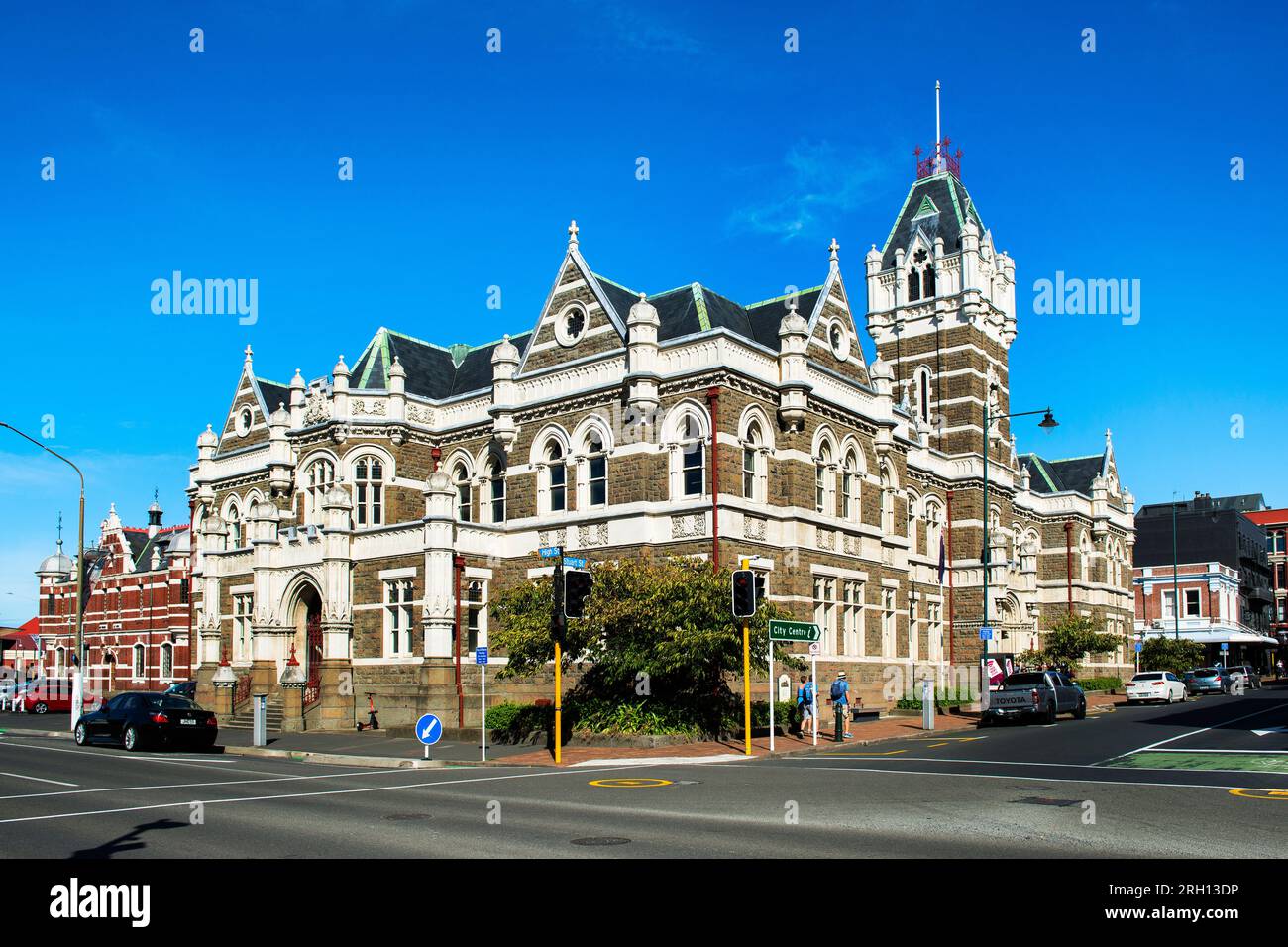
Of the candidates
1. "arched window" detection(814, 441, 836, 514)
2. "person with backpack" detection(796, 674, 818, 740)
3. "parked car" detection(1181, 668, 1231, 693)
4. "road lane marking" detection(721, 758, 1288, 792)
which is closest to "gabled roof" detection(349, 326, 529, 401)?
"arched window" detection(814, 441, 836, 514)

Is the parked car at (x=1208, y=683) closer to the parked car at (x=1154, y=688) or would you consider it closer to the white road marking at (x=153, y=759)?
the parked car at (x=1154, y=688)

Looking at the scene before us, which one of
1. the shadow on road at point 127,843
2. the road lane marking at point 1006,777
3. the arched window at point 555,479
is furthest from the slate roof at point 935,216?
the shadow on road at point 127,843

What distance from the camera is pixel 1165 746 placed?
23.5 meters

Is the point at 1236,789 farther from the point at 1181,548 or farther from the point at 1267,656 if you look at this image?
the point at 1267,656

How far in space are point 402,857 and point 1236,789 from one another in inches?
468

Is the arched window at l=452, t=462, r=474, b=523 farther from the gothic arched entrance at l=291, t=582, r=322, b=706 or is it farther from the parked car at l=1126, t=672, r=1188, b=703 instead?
the parked car at l=1126, t=672, r=1188, b=703

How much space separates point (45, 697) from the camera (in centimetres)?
5319

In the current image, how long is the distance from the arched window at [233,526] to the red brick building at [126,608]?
1555 cm

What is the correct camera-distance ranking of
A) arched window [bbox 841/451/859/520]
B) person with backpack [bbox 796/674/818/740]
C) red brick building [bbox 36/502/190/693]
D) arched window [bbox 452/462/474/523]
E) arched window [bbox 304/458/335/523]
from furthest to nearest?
red brick building [bbox 36/502/190/693]
arched window [bbox 452/462/474/523]
arched window [bbox 304/458/335/523]
arched window [bbox 841/451/859/520]
person with backpack [bbox 796/674/818/740]

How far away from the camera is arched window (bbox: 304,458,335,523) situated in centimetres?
3906

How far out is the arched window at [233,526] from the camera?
1740 inches

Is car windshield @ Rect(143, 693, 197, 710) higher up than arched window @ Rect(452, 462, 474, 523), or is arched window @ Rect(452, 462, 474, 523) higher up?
arched window @ Rect(452, 462, 474, 523)

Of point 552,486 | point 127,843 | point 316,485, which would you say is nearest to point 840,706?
point 552,486

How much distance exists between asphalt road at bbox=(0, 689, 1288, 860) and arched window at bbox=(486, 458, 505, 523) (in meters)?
15.1
